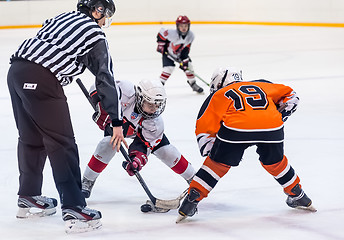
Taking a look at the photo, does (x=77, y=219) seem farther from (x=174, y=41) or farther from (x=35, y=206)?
(x=174, y=41)

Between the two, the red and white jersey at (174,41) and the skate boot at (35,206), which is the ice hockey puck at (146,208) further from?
the red and white jersey at (174,41)

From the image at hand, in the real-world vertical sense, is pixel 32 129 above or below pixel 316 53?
above

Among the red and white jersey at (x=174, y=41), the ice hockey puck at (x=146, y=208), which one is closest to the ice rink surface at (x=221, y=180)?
the ice hockey puck at (x=146, y=208)

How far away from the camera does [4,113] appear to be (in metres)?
5.72

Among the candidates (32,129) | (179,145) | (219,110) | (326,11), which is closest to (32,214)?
(32,129)

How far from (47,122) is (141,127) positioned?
564 millimetres

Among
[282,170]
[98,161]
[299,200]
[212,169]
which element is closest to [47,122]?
[98,161]

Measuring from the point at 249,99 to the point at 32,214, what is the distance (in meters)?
1.09

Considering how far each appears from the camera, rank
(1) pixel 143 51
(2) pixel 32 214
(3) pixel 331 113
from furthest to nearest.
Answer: (1) pixel 143 51, (3) pixel 331 113, (2) pixel 32 214

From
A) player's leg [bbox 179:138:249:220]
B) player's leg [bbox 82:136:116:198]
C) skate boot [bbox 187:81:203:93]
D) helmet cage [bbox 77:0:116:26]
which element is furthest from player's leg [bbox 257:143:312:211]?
skate boot [bbox 187:81:203:93]

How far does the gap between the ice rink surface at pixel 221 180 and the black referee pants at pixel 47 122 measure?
230 millimetres

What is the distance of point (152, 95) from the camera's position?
3043 millimetres

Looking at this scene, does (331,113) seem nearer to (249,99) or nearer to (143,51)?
(249,99)

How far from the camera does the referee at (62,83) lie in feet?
8.84
